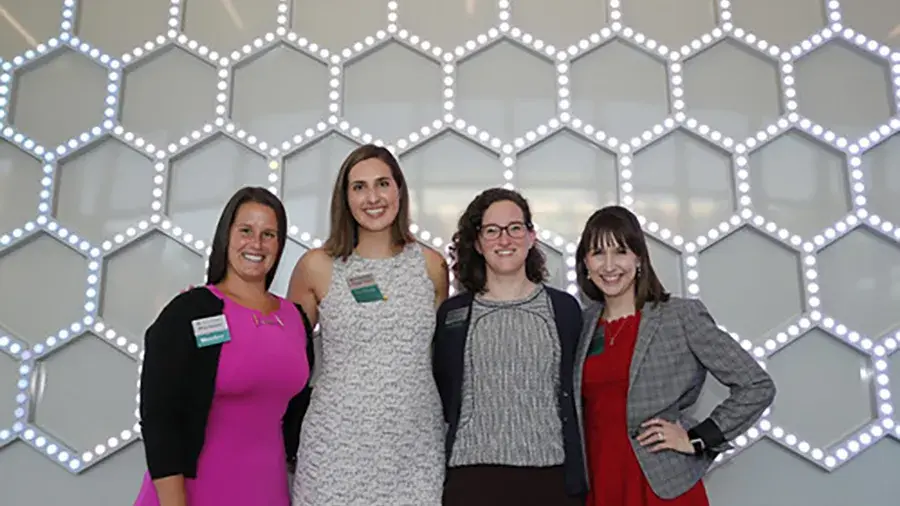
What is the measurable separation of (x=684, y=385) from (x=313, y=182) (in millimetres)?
904

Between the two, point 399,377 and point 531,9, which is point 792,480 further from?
point 531,9

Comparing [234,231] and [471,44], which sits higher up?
[471,44]

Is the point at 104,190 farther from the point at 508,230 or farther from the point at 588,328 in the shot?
the point at 588,328

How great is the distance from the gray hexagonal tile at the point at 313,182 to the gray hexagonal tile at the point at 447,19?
32cm

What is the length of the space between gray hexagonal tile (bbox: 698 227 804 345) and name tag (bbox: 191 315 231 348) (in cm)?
101

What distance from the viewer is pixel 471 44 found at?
161 cm

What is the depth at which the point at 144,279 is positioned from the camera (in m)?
1.55

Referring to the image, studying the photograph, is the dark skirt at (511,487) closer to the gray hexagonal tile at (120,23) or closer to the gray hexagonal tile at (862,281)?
the gray hexagonal tile at (862,281)

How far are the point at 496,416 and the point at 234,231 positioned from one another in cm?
57

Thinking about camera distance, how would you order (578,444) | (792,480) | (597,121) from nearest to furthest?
(578,444) → (792,480) → (597,121)

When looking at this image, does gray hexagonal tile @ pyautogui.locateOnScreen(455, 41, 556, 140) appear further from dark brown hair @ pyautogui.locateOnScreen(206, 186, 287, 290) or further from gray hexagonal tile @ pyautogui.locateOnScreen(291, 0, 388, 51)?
dark brown hair @ pyautogui.locateOnScreen(206, 186, 287, 290)

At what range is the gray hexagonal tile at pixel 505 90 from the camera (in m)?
1.58

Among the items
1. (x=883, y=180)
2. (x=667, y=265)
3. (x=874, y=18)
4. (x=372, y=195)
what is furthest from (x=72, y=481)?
(x=874, y=18)

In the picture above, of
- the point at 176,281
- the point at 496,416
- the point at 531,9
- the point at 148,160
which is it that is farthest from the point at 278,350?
the point at 531,9
